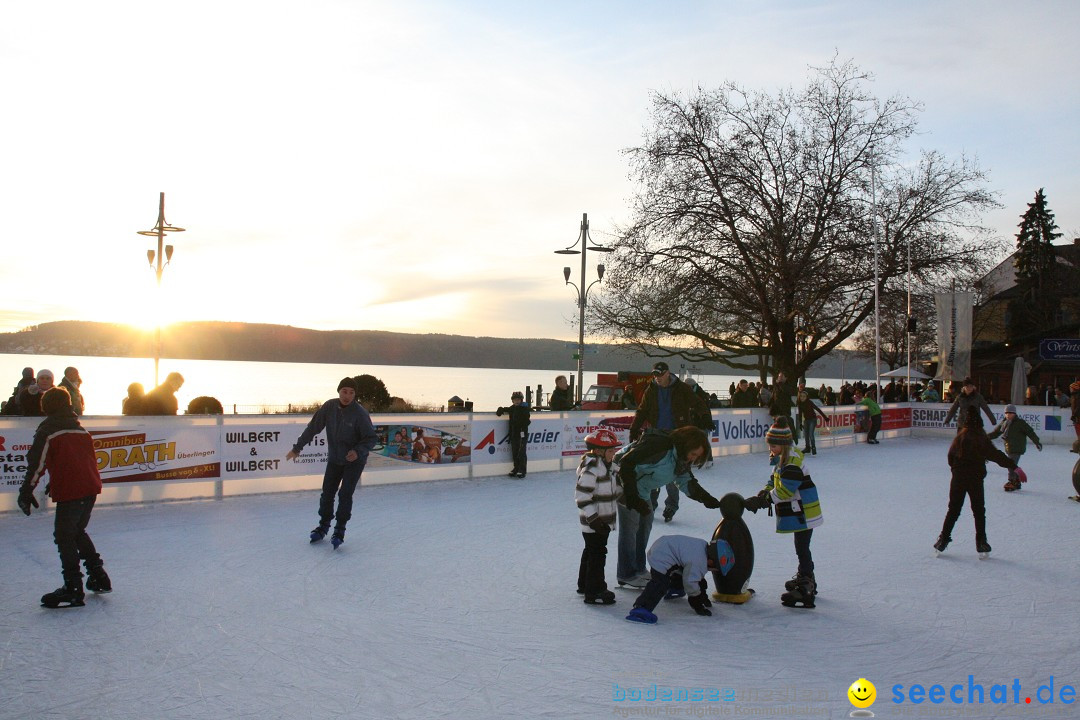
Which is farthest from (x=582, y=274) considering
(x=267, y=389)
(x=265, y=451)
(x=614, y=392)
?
(x=267, y=389)

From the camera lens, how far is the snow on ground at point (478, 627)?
437 cm

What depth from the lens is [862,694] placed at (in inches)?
171

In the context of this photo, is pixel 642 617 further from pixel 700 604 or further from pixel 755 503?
pixel 755 503

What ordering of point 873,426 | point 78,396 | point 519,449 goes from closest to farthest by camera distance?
point 78,396 < point 519,449 < point 873,426

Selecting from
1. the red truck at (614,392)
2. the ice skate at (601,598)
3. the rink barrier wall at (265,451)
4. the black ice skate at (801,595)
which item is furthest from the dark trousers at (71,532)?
the red truck at (614,392)

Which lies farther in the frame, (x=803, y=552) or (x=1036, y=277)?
(x=1036, y=277)

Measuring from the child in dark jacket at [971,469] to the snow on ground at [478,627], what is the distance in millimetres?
307

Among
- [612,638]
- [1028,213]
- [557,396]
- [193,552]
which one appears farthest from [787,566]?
[1028,213]

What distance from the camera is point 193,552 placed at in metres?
7.82

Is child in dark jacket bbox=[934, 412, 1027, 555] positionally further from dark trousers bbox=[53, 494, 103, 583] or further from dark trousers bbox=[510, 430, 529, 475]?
dark trousers bbox=[53, 494, 103, 583]

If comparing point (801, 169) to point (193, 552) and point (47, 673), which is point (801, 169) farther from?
point (47, 673)

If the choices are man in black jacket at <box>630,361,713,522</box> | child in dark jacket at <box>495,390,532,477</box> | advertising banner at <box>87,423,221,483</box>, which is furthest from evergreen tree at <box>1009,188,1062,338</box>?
advertising banner at <box>87,423,221,483</box>

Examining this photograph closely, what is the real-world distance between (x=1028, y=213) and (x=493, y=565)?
A: 59365 millimetres

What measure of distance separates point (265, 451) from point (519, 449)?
4266mm
